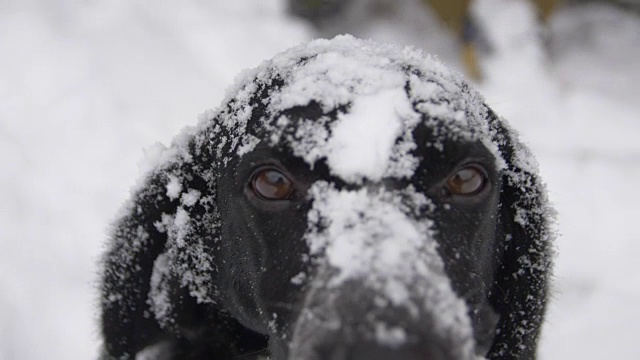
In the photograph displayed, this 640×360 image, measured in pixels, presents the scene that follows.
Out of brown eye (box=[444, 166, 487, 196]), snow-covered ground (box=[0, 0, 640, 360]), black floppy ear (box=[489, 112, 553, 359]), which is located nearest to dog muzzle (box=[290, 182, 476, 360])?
brown eye (box=[444, 166, 487, 196])

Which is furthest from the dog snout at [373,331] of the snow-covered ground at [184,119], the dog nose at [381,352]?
the snow-covered ground at [184,119]

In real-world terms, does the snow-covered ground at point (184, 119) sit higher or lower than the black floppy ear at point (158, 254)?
higher

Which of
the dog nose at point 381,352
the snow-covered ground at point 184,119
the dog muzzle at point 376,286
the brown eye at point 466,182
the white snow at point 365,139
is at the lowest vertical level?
the dog nose at point 381,352

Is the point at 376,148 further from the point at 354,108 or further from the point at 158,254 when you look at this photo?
the point at 158,254

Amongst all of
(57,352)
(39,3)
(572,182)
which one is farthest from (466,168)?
(39,3)

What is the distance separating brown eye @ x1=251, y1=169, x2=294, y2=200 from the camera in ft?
6.91

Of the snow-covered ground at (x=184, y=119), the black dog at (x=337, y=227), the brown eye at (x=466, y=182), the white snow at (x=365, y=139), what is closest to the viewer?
the black dog at (x=337, y=227)

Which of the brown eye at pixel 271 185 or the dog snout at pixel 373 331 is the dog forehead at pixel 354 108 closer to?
the brown eye at pixel 271 185

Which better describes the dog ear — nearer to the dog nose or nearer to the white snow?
the white snow

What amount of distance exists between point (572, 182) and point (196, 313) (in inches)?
122

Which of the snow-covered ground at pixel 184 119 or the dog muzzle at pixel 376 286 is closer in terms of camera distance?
the dog muzzle at pixel 376 286

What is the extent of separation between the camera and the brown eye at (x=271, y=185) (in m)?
2.11

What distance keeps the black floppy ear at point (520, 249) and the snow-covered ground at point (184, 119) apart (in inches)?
48.4

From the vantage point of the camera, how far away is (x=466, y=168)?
2.11 m
